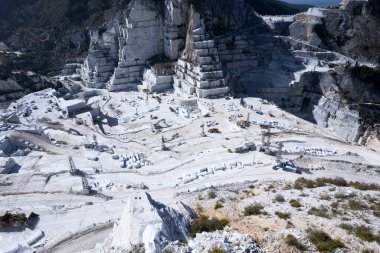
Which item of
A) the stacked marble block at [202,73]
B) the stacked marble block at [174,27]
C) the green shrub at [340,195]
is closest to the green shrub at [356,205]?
the green shrub at [340,195]

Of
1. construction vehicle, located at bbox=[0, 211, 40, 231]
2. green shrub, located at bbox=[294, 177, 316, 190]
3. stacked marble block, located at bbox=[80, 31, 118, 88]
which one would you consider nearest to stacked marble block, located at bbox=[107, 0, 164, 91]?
stacked marble block, located at bbox=[80, 31, 118, 88]

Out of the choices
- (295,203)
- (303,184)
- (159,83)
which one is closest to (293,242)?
(295,203)

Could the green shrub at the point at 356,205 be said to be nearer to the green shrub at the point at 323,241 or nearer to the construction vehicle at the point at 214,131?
the green shrub at the point at 323,241

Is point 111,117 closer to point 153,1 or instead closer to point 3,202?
point 153,1

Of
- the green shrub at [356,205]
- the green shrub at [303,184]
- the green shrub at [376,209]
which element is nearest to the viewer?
the green shrub at [376,209]

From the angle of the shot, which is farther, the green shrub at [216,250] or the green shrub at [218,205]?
the green shrub at [218,205]

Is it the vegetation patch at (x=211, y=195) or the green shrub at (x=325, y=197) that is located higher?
the green shrub at (x=325, y=197)
